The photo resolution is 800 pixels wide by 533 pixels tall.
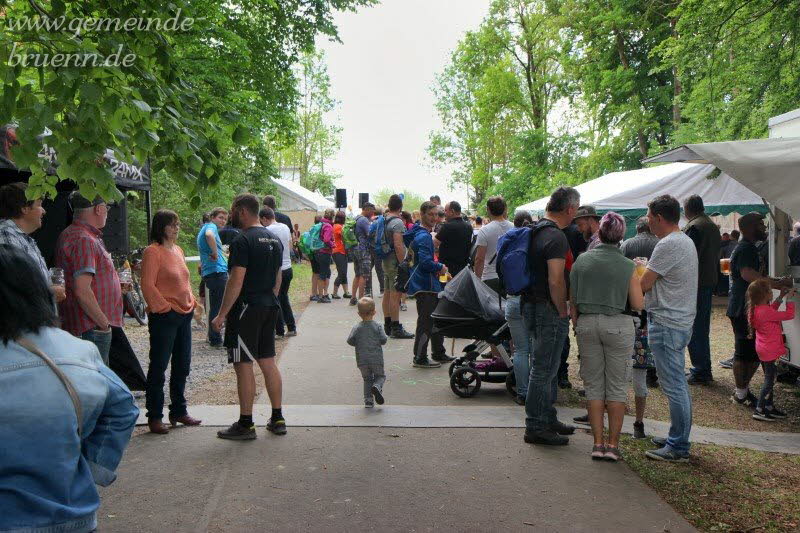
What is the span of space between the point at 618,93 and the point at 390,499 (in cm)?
2495

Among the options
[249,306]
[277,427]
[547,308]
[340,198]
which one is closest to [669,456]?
[547,308]

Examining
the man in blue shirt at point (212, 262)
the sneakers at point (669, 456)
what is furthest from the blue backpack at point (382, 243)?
the sneakers at point (669, 456)

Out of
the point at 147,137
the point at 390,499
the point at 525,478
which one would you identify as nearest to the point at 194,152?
the point at 147,137

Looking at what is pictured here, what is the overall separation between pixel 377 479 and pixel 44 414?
11.4 ft

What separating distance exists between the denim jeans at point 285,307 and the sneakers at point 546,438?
233 inches

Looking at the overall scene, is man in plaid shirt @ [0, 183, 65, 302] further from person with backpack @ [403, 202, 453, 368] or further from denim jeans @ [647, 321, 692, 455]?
person with backpack @ [403, 202, 453, 368]

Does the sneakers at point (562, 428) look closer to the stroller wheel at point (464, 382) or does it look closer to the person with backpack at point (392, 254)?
the stroller wheel at point (464, 382)

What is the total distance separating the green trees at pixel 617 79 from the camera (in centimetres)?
1234

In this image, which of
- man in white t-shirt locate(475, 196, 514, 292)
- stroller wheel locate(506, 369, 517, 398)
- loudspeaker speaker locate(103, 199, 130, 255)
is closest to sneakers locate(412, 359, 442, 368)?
man in white t-shirt locate(475, 196, 514, 292)

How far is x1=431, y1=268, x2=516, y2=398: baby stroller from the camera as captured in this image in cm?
762

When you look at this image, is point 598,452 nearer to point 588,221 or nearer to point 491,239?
point 588,221

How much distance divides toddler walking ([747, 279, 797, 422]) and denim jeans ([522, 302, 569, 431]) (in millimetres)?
2523

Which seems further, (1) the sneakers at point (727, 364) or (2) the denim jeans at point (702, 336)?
(1) the sneakers at point (727, 364)

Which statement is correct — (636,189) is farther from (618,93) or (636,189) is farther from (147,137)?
(618,93)
